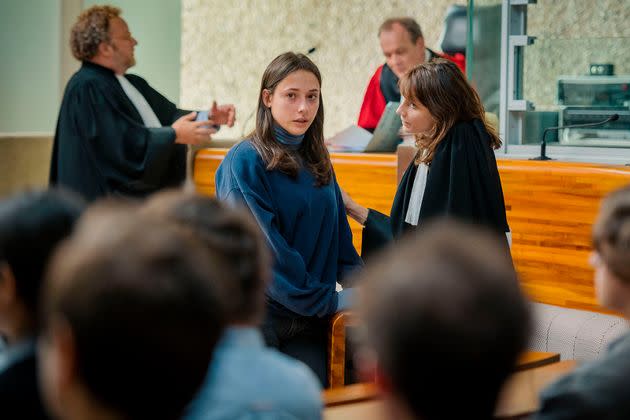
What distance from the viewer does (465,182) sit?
2.71m

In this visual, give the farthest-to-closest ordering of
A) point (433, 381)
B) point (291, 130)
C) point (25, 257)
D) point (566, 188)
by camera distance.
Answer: point (566, 188) → point (291, 130) → point (25, 257) → point (433, 381)

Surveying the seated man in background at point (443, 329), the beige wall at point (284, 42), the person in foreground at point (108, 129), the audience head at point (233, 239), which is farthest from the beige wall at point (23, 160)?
the seated man in background at point (443, 329)

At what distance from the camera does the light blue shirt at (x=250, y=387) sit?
47.3 inches

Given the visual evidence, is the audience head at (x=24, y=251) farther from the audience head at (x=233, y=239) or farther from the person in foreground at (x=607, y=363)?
the person in foreground at (x=607, y=363)

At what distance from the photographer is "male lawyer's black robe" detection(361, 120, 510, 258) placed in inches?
106

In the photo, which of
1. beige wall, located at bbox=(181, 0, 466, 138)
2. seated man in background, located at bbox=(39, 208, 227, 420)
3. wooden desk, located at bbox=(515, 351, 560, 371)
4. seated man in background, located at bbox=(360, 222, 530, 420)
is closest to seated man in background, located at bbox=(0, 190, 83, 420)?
seated man in background, located at bbox=(39, 208, 227, 420)

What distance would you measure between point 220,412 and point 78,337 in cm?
33

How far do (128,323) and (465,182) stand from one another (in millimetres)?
1898

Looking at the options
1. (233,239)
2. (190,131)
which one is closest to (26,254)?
(233,239)

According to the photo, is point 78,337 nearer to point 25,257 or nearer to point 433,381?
point 433,381

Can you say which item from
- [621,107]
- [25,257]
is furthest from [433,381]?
[621,107]

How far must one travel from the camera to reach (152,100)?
15.7ft

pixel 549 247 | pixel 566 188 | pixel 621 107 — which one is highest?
pixel 621 107

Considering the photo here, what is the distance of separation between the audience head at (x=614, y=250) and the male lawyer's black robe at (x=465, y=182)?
1.20 meters
